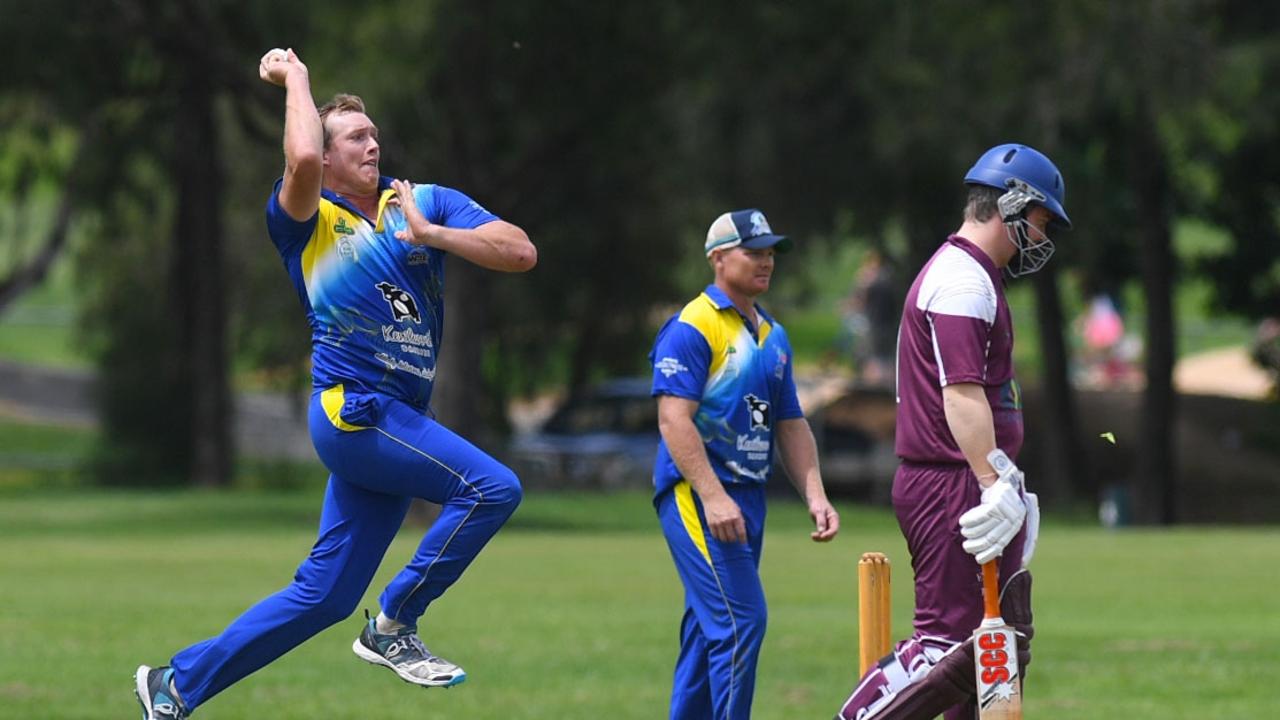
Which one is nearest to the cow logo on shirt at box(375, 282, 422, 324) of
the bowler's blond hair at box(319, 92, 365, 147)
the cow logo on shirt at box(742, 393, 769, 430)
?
the bowler's blond hair at box(319, 92, 365, 147)

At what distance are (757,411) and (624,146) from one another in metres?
21.8

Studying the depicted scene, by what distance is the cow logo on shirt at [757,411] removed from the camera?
30.3 ft

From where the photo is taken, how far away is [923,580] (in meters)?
8.18

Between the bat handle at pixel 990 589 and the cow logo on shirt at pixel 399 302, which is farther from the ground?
the cow logo on shirt at pixel 399 302

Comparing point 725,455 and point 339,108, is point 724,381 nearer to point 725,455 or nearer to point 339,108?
point 725,455

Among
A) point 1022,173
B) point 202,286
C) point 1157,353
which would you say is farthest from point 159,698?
point 202,286

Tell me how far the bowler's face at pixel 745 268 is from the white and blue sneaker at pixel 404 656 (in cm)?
199

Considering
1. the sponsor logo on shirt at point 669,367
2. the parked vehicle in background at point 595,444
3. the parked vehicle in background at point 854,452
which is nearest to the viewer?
the sponsor logo on shirt at point 669,367

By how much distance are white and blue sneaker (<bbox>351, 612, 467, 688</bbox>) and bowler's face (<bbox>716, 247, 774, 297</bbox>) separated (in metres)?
1.99

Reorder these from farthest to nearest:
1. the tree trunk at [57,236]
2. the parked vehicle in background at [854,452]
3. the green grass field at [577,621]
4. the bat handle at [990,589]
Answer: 1. the parked vehicle in background at [854,452]
2. the tree trunk at [57,236]
3. the green grass field at [577,621]
4. the bat handle at [990,589]

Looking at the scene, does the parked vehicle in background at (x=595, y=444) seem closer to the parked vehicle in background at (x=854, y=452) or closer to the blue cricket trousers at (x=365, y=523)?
the parked vehicle in background at (x=854, y=452)

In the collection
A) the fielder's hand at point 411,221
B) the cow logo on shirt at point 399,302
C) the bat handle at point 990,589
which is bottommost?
the bat handle at point 990,589

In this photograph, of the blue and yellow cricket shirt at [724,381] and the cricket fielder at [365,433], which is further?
the blue and yellow cricket shirt at [724,381]

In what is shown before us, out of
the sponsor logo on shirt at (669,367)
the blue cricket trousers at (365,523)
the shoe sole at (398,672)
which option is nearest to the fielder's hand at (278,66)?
the blue cricket trousers at (365,523)
